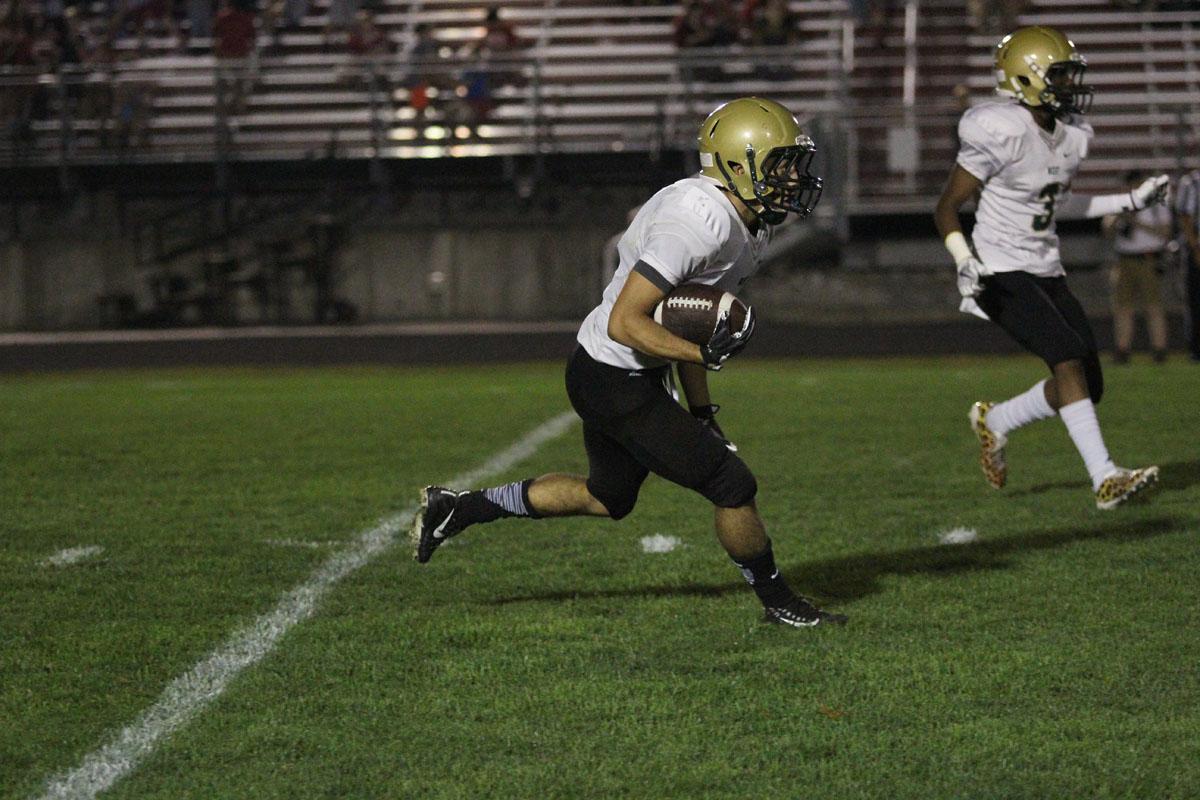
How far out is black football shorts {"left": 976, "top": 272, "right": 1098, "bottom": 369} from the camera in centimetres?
583

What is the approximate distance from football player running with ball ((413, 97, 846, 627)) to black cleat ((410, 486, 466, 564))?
18.1 inches

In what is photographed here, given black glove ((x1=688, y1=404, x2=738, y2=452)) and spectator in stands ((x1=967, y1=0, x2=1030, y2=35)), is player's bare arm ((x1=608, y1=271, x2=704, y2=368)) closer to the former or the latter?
black glove ((x1=688, y1=404, x2=738, y2=452))

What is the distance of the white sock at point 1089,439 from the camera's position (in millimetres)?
5785

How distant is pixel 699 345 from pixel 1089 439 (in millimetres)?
2503

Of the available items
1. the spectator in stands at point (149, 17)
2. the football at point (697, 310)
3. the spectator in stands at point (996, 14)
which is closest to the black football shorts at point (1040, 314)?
the football at point (697, 310)

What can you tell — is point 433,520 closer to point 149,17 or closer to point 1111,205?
point 1111,205

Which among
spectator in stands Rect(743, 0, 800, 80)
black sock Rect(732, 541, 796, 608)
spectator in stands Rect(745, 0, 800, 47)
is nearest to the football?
black sock Rect(732, 541, 796, 608)

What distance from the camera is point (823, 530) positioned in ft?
18.2

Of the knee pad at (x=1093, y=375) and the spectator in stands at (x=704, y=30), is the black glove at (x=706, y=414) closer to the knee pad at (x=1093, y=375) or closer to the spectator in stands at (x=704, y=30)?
the knee pad at (x=1093, y=375)

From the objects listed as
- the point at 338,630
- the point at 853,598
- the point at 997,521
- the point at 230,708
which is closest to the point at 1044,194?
the point at 997,521

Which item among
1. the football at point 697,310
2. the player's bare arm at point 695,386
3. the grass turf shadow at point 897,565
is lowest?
the grass turf shadow at point 897,565

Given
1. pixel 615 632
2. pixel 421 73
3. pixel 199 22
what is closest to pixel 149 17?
pixel 199 22

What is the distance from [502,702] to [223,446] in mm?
4772

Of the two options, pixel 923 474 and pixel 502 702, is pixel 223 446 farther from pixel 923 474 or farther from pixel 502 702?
pixel 502 702
